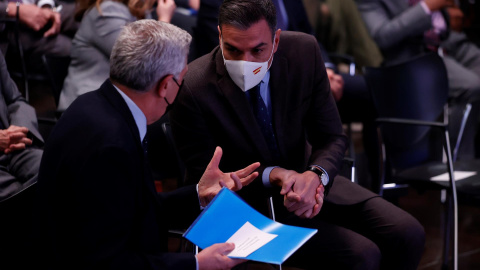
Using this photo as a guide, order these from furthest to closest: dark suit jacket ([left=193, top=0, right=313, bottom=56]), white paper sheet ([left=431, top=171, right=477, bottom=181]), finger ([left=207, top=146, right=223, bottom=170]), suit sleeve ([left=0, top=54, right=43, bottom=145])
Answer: dark suit jacket ([left=193, top=0, right=313, bottom=56]), white paper sheet ([left=431, top=171, right=477, bottom=181]), suit sleeve ([left=0, top=54, right=43, bottom=145]), finger ([left=207, top=146, right=223, bottom=170])

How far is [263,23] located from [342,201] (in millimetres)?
697

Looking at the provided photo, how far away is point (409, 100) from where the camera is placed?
3.24 meters

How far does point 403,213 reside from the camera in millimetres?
2180

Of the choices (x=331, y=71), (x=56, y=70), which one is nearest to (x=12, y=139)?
(x=56, y=70)

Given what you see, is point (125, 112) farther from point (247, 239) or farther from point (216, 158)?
point (247, 239)

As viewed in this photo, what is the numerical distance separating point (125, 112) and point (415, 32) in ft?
10.0

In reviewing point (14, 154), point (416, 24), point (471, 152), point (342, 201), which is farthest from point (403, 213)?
point (416, 24)

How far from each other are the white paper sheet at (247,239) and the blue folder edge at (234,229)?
0.4 inches

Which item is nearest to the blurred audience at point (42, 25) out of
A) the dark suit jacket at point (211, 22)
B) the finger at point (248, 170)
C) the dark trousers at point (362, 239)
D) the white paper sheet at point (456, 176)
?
the dark suit jacket at point (211, 22)

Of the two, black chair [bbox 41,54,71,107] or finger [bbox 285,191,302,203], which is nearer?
finger [bbox 285,191,302,203]

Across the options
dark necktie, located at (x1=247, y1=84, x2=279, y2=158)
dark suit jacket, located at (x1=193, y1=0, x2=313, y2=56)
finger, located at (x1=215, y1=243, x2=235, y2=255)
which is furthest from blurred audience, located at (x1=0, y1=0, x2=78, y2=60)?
finger, located at (x1=215, y1=243, x2=235, y2=255)

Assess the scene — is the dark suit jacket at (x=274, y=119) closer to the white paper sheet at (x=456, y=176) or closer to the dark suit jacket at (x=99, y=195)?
the dark suit jacket at (x=99, y=195)

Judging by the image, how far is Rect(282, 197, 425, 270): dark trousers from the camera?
6.59 feet

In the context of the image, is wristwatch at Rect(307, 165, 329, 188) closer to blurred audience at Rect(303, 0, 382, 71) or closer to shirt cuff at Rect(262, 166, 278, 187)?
shirt cuff at Rect(262, 166, 278, 187)
